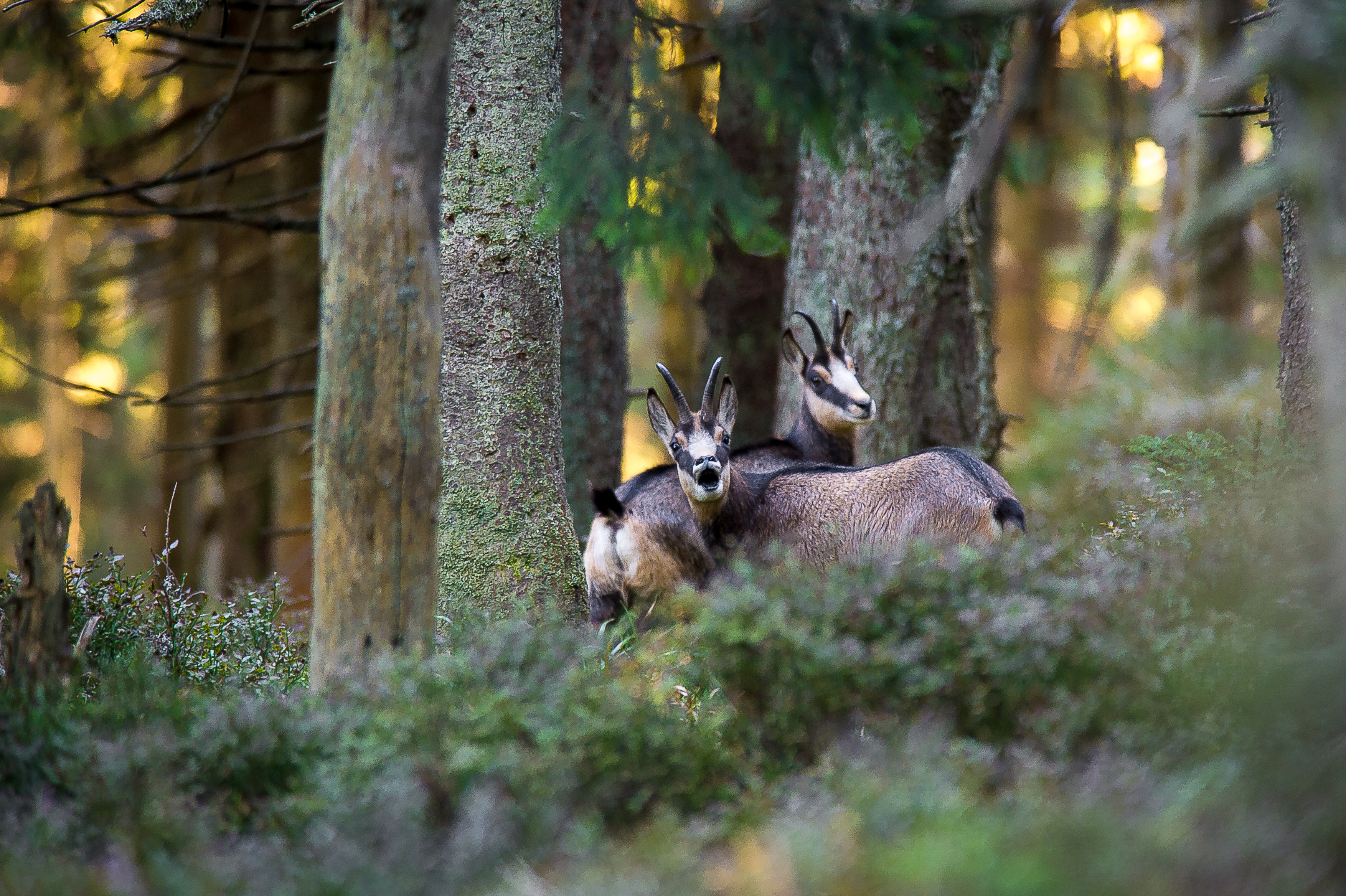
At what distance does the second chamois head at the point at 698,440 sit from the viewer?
280 inches

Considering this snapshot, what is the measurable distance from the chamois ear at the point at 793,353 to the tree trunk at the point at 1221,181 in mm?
7653

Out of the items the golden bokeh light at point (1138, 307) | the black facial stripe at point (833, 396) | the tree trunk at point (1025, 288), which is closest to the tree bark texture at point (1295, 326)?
the black facial stripe at point (833, 396)

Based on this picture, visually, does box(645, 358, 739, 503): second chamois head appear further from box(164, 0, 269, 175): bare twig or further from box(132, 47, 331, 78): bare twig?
box(164, 0, 269, 175): bare twig

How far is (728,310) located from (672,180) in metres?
6.74

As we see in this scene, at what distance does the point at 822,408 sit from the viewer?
28.9 feet

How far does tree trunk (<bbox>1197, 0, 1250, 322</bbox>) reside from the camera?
1430 cm

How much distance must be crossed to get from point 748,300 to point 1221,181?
749 centimetres

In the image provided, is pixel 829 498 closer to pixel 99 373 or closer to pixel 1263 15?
pixel 1263 15

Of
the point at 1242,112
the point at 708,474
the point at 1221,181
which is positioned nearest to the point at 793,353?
the point at 708,474

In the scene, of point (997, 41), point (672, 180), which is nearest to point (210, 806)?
point (672, 180)

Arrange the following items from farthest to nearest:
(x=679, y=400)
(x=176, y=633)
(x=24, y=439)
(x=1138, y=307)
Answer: (x=1138, y=307) < (x=24, y=439) < (x=679, y=400) < (x=176, y=633)

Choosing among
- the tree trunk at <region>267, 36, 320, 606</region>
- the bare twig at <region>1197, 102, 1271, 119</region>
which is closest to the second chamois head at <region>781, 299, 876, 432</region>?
the bare twig at <region>1197, 102, 1271, 119</region>

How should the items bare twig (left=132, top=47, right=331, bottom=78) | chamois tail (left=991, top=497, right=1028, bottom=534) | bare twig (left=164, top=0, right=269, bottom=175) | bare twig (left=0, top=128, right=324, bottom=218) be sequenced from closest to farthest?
chamois tail (left=991, top=497, right=1028, bottom=534)
bare twig (left=164, top=0, right=269, bottom=175)
bare twig (left=0, top=128, right=324, bottom=218)
bare twig (left=132, top=47, right=331, bottom=78)

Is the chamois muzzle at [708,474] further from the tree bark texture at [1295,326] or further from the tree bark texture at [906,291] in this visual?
the tree bark texture at [1295,326]
